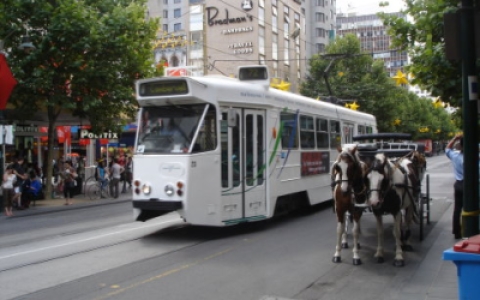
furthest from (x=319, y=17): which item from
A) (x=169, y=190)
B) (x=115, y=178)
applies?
(x=169, y=190)

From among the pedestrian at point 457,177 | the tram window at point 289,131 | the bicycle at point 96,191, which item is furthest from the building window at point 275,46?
the pedestrian at point 457,177

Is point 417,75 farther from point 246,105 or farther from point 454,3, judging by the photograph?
point 246,105

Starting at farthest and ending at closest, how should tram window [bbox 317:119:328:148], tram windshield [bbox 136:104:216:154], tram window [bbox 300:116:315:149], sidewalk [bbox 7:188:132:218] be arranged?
sidewalk [bbox 7:188:132:218] < tram window [bbox 317:119:328:148] < tram window [bbox 300:116:315:149] < tram windshield [bbox 136:104:216:154]

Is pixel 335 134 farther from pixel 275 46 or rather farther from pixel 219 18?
pixel 219 18

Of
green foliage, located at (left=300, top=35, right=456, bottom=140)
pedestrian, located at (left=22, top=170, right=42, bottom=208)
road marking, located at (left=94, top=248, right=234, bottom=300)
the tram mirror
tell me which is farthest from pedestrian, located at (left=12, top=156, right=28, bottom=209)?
green foliage, located at (left=300, top=35, right=456, bottom=140)

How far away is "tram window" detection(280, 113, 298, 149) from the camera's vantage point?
12.9 m

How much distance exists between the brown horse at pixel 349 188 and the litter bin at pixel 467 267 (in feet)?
15.2

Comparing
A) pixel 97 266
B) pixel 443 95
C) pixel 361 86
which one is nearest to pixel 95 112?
pixel 97 266

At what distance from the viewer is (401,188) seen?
29.2 ft

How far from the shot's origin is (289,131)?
13.3 meters

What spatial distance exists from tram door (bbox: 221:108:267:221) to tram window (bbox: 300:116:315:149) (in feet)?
7.88

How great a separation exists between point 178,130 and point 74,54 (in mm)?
11683

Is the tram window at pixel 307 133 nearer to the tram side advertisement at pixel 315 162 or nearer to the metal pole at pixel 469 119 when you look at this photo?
the tram side advertisement at pixel 315 162

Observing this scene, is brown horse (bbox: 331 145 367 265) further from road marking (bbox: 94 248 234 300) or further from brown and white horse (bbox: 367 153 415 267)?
road marking (bbox: 94 248 234 300)
